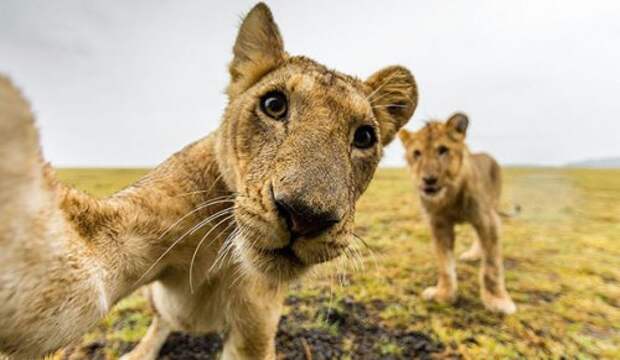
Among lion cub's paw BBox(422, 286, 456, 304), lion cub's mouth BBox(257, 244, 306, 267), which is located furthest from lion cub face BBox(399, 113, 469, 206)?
lion cub's mouth BBox(257, 244, 306, 267)

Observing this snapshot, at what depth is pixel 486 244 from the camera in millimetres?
5562

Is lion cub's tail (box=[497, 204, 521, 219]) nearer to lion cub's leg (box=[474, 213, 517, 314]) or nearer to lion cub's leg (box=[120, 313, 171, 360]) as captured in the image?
lion cub's leg (box=[474, 213, 517, 314])

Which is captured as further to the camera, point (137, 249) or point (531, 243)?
point (531, 243)

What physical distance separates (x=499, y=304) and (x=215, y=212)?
4.02 m

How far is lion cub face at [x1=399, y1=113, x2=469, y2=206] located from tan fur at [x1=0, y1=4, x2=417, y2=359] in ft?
7.75

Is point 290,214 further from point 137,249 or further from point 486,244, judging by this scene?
point 486,244

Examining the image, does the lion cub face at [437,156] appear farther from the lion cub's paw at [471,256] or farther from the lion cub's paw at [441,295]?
the lion cub's paw at [471,256]

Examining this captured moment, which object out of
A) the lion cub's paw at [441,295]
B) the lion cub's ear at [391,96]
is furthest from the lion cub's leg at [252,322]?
the lion cub's paw at [441,295]

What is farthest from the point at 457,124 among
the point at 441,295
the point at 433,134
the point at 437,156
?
the point at 441,295

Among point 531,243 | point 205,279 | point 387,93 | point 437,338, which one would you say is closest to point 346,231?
point 205,279

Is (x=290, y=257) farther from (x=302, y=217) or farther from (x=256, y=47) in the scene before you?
(x=256, y=47)

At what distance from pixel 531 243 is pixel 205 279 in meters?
8.34

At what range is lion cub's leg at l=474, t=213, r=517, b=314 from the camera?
17.1ft

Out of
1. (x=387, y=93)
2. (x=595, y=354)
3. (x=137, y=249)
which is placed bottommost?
(x=595, y=354)
